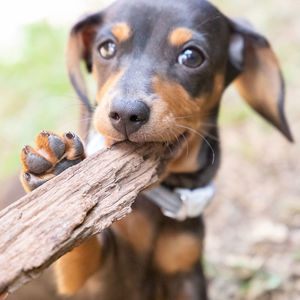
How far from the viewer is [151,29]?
279 cm

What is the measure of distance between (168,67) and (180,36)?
0.19 meters

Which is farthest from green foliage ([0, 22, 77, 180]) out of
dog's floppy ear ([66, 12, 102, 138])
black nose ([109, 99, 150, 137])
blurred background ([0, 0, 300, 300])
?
black nose ([109, 99, 150, 137])

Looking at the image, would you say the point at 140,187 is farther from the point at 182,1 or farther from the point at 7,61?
the point at 7,61

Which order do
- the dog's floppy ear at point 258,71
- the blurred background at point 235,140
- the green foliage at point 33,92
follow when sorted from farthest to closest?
the green foliage at point 33,92, the blurred background at point 235,140, the dog's floppy ear at point 258,71

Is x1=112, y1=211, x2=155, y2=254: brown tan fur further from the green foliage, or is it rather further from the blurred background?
the green foliage

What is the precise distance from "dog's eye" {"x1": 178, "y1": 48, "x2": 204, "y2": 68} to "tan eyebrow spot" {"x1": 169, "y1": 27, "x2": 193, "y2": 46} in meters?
0.06

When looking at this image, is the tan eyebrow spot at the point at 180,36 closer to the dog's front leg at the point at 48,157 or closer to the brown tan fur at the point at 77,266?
the dog's front leg at the point at 48,157

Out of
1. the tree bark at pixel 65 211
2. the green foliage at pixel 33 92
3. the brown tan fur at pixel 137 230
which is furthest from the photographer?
the green foliage at pixel 33 92

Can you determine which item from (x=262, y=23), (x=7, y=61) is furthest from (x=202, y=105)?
(x=7, y=61)

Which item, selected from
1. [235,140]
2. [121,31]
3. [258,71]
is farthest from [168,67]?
[235,140]

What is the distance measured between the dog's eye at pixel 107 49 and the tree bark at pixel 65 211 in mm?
724

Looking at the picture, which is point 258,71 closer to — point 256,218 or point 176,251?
point 176,251

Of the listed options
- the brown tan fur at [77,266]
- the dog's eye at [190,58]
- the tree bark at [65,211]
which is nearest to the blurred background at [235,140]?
the brown tan fur at [77,266]

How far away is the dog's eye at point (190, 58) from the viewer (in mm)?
2822
